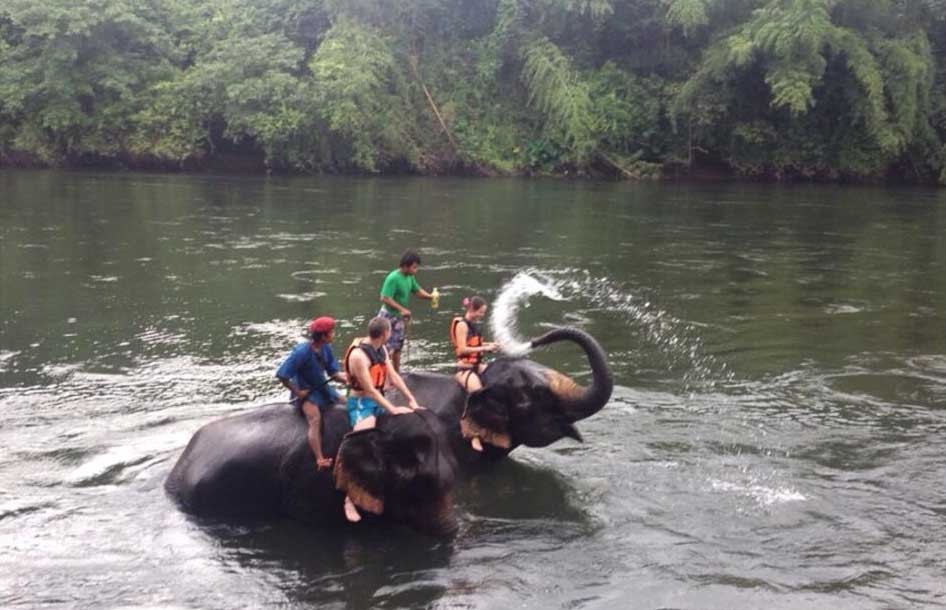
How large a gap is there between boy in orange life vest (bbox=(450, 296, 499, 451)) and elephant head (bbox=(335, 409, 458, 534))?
129cm

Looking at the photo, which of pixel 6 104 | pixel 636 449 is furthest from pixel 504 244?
pixel 6 104

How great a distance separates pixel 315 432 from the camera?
7391mm

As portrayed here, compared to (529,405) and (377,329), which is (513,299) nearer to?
(529,405)

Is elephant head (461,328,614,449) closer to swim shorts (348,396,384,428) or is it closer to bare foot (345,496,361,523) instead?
swim shorts (348,396,384,428)

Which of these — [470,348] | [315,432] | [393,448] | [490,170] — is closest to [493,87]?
[490,170]

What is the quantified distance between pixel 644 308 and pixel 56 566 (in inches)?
396

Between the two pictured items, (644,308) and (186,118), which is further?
(186,118)

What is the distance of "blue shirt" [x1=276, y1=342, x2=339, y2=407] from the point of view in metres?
7.35

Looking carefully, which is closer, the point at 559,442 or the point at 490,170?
the point at 559,442

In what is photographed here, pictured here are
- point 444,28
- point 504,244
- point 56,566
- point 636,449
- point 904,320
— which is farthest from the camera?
point 444,28

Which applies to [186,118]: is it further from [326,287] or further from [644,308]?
[644,308]

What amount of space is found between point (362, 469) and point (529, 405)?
1.85 metres

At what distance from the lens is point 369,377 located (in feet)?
23.3

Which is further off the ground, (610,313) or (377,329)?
(377,329)
